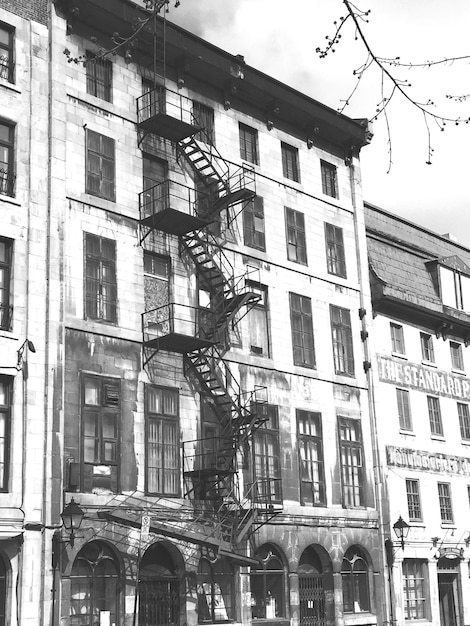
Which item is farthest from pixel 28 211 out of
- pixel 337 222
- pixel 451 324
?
pixel 451 324

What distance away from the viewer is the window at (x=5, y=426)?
2284 cm

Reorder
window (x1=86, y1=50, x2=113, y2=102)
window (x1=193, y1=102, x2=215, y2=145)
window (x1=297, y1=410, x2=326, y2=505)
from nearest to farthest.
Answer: window (x1=86, y1=50, x2=113, y2=102)
window (x1=297, y1=410, x2=326, y2=505)
window (x1=193, y1=102, x2=215, y2=145)

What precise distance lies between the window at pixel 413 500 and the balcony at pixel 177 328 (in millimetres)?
11827

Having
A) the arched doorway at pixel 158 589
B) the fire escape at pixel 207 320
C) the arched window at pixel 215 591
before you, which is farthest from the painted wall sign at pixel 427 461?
the arched doorway at pixel 158 589

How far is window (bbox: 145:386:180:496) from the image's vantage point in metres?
26.3

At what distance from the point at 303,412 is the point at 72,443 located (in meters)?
9.98

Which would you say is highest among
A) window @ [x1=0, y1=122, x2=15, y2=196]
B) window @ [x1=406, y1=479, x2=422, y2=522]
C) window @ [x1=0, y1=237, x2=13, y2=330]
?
window @ [x1=0, y1=122, x2=15, y2=196]

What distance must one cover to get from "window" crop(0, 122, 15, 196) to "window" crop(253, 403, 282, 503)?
10284mm

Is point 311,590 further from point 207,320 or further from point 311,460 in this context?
point 207,320

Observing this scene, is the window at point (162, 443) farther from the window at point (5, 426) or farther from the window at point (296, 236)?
the window at point (296, 236)

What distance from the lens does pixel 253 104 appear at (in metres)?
33.6

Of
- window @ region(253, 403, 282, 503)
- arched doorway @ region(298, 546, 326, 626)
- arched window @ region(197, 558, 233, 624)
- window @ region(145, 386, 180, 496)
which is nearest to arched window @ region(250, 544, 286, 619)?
arched doorway @ region(298, 546, 326, 626)

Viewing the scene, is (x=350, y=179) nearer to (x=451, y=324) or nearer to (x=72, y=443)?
(x=451, y=324)

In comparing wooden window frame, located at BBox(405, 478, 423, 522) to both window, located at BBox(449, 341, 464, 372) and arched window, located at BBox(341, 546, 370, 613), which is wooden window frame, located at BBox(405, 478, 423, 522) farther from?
window, located at BBox(449, 341, 464, 372)
